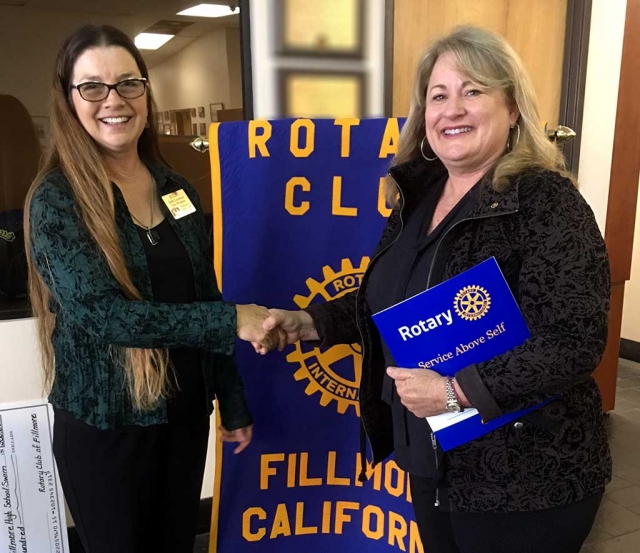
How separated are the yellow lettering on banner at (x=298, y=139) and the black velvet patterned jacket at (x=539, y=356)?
2.38ft

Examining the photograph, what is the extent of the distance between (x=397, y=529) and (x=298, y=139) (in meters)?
1.22

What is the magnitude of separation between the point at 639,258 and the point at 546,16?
2.32 metres

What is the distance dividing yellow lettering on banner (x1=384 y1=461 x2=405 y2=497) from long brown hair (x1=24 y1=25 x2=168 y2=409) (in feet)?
2.80

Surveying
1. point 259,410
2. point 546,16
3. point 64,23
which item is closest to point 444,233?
point 259,410

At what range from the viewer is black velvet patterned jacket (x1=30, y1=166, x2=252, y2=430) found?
111cm

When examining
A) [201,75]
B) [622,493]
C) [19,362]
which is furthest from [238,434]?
[622,493]

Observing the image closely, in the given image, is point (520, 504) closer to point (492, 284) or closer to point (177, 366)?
point (492, 284)

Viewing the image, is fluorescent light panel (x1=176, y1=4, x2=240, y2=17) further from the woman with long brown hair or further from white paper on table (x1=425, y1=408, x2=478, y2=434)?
white paper on table (x1=425, y1=408, x2=478, y2=434)

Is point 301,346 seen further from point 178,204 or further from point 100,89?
point 100,89

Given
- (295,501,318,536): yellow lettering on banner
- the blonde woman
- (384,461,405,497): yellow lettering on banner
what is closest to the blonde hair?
the blonde woman

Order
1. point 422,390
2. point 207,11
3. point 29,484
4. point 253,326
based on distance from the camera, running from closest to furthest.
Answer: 1. point 422,390
2. point 253,326
3. point 29,484
4. point 207,11

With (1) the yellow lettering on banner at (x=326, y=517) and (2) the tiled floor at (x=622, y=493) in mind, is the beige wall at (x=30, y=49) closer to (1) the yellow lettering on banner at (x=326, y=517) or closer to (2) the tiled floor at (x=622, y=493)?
(1) the yellow lettering on banner at (x=326, y=517)

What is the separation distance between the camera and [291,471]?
1812mm

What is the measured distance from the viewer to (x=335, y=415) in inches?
70.8
